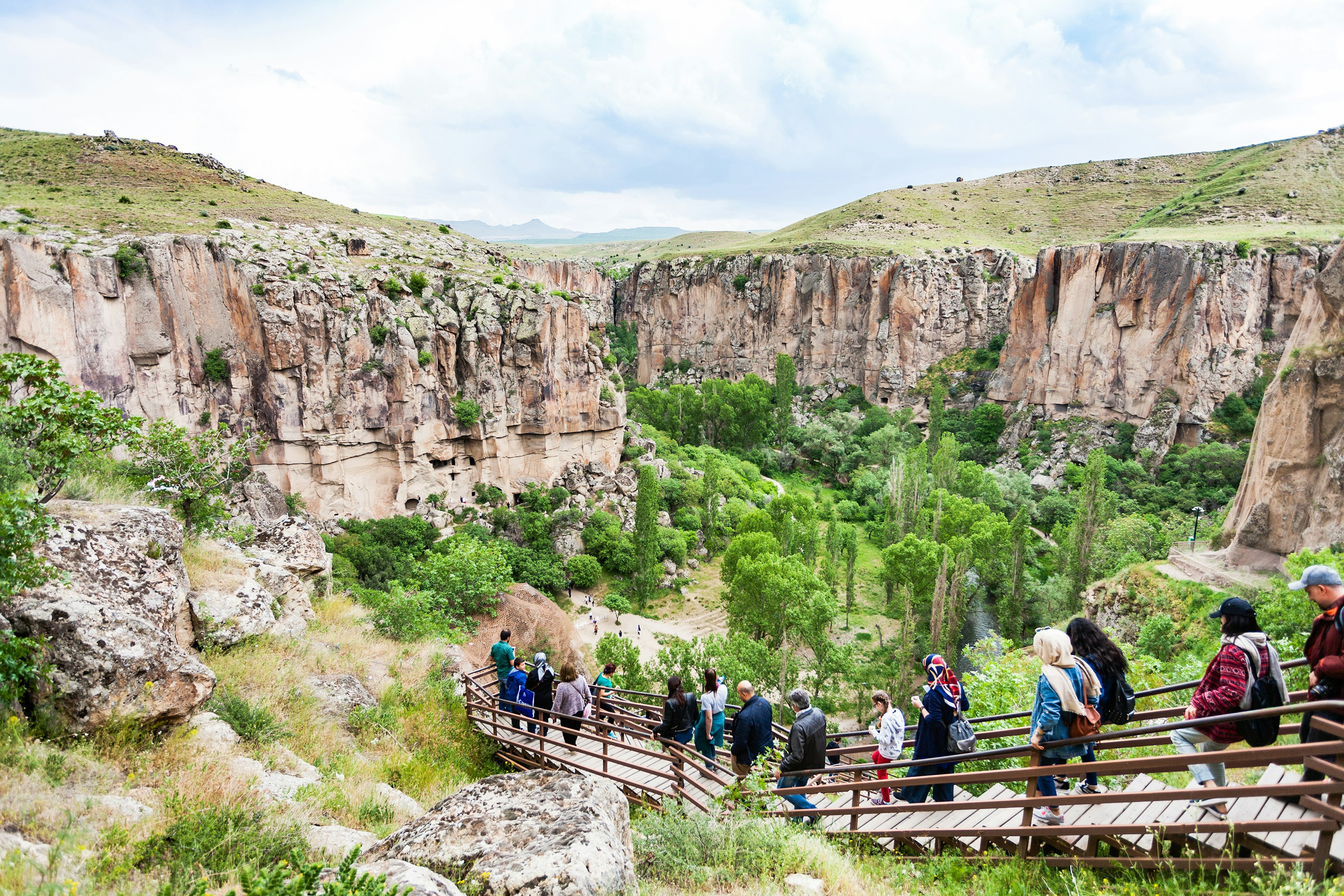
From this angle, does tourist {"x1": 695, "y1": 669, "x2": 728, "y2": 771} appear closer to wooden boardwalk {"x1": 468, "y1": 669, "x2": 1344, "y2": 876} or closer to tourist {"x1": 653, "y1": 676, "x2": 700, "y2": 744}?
tourist {"x1": 653, "y1": 676, "x2": 700, "y2": 744}

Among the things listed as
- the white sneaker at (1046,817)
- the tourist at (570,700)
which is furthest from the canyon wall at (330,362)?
the white sneaker at (1046,817)

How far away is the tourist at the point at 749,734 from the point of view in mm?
6973

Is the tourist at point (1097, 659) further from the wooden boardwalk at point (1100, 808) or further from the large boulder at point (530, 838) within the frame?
the large boulder at point (530, 838)

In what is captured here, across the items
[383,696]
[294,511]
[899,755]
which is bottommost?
[294,511]

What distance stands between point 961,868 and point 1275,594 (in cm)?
1737

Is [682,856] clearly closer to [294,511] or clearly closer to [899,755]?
[899,755]

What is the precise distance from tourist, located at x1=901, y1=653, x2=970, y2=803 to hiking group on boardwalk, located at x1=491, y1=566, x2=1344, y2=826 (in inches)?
0.5

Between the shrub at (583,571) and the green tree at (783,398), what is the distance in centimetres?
3191

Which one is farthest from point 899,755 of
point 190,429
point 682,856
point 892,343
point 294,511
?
point 892,343

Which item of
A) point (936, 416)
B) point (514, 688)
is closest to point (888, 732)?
point (514, 688)

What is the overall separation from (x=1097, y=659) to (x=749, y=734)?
11.4ft

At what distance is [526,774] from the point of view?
591cm

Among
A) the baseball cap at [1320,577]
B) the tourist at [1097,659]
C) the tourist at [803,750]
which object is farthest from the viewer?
the tourist at [803,750]

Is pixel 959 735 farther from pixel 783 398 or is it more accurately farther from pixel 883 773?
pixel 783 398
